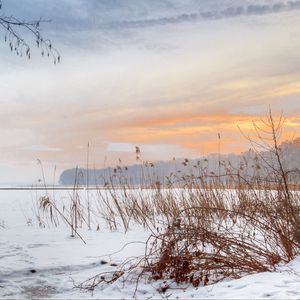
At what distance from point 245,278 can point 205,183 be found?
15.4ft

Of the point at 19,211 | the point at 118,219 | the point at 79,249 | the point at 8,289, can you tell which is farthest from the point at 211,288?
the point at 19,211

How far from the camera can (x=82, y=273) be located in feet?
14.5

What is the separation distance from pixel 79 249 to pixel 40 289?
5.63ft

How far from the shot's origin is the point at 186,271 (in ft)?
12.9

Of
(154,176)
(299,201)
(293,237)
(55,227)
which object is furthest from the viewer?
(154,176)

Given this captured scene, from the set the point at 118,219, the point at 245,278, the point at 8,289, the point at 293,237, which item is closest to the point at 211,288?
the point at 245,278

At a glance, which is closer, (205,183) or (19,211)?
(205,183)

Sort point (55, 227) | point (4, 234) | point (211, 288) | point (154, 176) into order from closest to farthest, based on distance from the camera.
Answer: point (211, 288)
point (4, 234)
point (55, 227)
point (154, 176)

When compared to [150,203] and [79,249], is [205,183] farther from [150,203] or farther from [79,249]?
[79,249]

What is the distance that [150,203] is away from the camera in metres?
8.24

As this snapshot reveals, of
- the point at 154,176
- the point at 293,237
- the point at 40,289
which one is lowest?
the point at 40,289

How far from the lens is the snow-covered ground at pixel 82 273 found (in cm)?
328

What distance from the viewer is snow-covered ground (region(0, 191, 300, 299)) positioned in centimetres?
328

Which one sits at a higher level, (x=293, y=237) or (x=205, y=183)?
(x=205, y=183)
